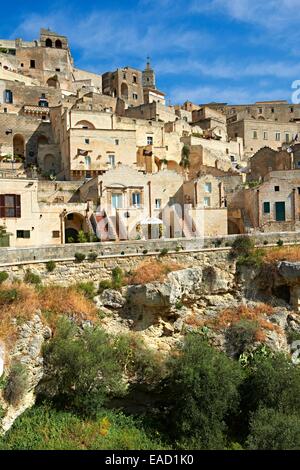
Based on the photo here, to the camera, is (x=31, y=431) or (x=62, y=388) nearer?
(x=31, y=431)

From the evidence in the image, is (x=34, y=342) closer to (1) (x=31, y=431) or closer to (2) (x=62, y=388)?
(2) (x=62, y=388)

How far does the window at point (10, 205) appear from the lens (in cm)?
3006

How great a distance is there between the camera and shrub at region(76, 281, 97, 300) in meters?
24.6

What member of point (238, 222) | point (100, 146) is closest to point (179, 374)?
point (238, 222)

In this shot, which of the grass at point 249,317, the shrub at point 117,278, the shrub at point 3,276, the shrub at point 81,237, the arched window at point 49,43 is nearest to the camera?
the shrub at point 3,276

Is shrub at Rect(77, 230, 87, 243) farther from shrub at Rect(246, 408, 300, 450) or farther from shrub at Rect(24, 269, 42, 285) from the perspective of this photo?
shrub at Rect(246, 408, 300, 450)

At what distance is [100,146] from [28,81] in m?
22.7

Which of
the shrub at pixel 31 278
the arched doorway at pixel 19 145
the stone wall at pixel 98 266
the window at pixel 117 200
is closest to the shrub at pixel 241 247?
the stone wall at pixel 98 266

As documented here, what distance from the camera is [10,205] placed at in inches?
1191

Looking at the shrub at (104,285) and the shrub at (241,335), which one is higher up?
the shrub at (104,285)

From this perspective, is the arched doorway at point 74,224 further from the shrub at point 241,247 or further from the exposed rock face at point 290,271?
the exposed rock face at point 290,271

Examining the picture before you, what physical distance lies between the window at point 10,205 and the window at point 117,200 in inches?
260

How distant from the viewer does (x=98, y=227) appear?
32625mm

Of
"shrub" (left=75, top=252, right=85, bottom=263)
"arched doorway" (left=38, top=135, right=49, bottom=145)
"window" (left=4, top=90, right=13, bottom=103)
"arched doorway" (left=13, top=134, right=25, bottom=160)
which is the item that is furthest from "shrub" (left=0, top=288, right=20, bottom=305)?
"window" (left=4, top=90, right=13, bottom=103)
